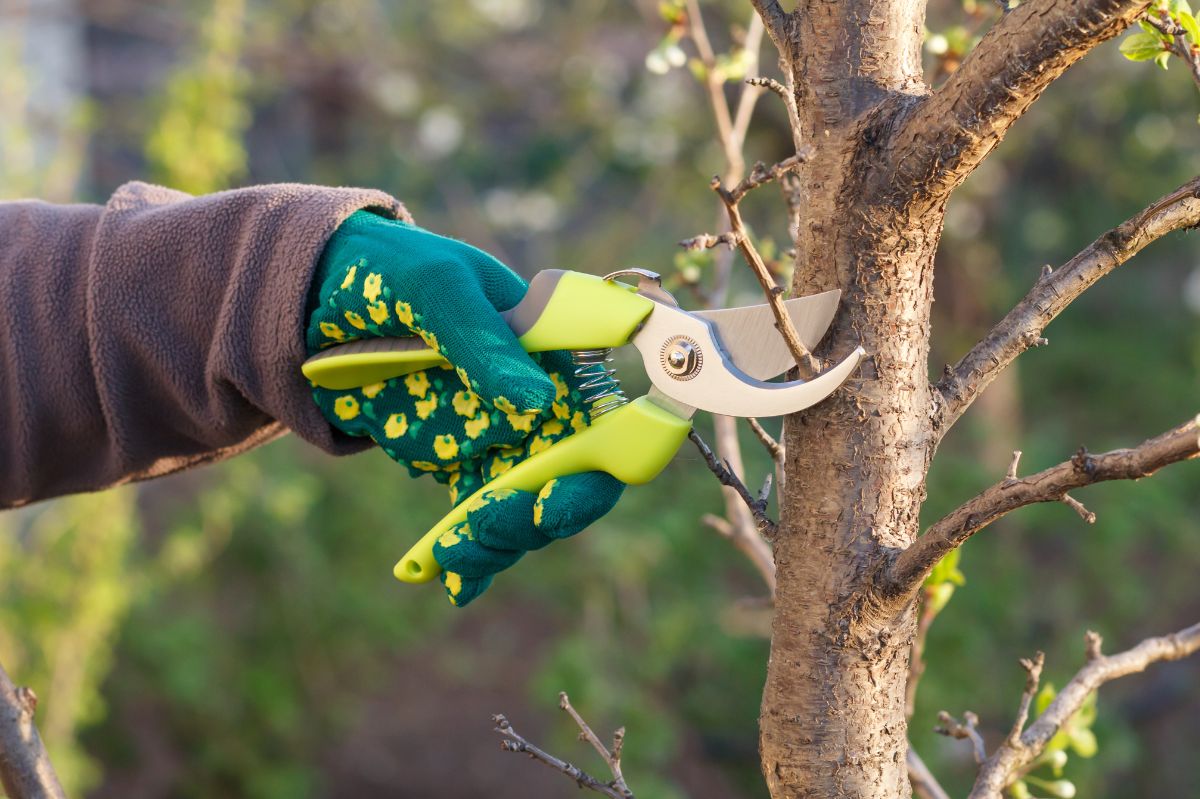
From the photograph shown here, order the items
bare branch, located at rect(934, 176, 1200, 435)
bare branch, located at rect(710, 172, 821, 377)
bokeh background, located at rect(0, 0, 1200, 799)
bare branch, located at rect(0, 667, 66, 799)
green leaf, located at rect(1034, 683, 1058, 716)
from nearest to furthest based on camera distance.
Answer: bare branch, located at rect(710, 172, 821, 377) → bare branch, located at rect(934, 176, 1200, 435) → bare branch, located at rect(0, 667, 66, 799) → green leaf, located at rect(1034, 683, 1058, 716) → bokeh background, located at rect(0, 0, 1200, 799)

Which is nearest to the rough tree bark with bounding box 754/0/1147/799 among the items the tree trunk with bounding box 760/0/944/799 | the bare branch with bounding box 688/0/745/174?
the tree trunk with bounding box 760/0/944/799

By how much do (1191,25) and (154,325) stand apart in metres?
0.91

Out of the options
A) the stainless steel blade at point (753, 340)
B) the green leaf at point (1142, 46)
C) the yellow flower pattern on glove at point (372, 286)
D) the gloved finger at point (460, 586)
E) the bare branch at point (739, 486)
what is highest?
the green leaf at point (1142, 46)

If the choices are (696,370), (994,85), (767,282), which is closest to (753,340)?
(696,370)

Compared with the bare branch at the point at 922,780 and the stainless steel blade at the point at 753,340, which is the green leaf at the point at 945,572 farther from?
the stainless steel blade at the point at 753,340

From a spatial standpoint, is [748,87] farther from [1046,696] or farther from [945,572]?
[1046,696]

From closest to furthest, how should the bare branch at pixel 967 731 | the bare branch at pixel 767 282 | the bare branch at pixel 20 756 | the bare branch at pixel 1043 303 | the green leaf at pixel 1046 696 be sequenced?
the bare branch at pixel 767 282
the bare branch at pixel 1043 303
the bare branch at pixel 20 756
the bare branch at pixel 967 731
the green leaf at pixel 1046 696

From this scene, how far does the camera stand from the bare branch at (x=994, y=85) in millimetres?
685

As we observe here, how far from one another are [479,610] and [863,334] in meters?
4.33

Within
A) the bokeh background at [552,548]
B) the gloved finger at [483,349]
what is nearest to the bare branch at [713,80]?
the gloved finger at [483,349]

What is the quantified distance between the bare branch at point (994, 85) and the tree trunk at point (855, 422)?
2 centimetres

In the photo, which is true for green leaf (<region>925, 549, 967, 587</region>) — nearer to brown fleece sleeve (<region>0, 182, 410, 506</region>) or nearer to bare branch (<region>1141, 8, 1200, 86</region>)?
bare branch (<region>1141, 8, 1200, 86</region>)

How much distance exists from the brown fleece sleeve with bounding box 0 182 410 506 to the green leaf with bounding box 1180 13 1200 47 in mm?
674

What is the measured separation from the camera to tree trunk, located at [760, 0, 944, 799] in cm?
82
